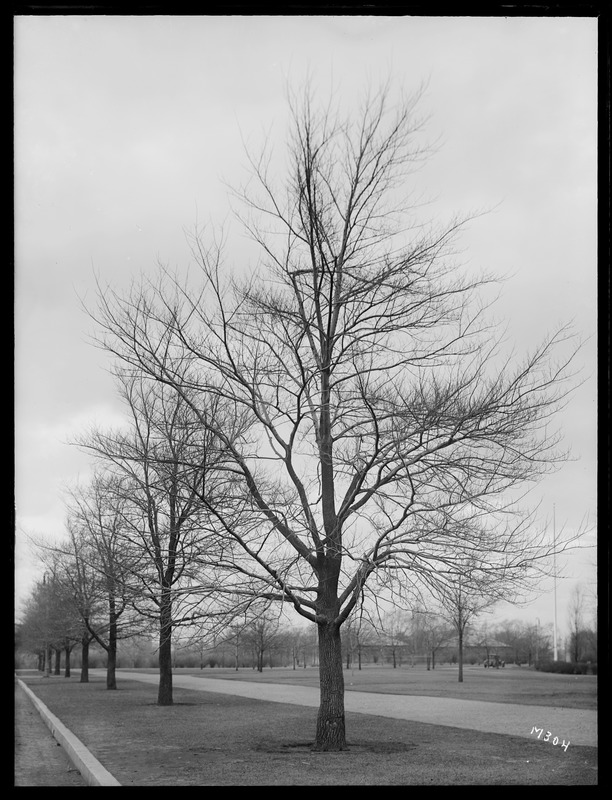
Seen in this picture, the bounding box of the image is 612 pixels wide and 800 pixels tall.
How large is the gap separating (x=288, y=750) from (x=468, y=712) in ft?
28.4

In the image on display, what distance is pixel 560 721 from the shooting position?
16156 millimetres

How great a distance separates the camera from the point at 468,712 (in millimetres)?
19562

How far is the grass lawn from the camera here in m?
→ 9.60

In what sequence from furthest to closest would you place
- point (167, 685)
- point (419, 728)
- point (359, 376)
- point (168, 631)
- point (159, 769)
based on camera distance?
point (167, 685) < point (419, 728) < point (168, 631) < point (359, 376) < point (159, 769)

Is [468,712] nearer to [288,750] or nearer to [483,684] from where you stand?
[288,750]

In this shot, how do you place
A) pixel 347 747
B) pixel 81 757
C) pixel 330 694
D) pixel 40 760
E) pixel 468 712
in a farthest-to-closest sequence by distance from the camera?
pixel 468 712
pixel 347 747
pixel 330 694
pixel 40 760
pixel 81 757

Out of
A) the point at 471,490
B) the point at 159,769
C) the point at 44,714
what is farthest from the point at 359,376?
the point at 44,714

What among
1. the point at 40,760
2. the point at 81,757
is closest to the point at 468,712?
the point at 40,760

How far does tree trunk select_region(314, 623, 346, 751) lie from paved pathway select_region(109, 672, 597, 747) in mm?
3532

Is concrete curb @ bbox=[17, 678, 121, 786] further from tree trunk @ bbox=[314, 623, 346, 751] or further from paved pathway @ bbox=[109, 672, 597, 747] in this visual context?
paved pathway @ bbox=[109, 672, 597, 747]

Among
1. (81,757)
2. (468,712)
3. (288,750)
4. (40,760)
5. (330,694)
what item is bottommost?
(468,712)

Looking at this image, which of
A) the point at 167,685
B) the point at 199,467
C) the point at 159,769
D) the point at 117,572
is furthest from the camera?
the point at 167,685
